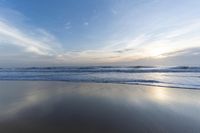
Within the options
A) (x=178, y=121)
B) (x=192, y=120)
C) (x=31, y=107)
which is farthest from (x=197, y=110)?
(x=31, y=107)

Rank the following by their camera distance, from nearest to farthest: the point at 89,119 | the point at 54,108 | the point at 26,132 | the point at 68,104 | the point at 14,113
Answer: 1. the point at 26,132
2. the point at 89,119
3. the point at 14,113
4. the point at 54,108
5. the point at 68,104

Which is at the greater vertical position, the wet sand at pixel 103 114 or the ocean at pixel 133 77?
the ocean at pixel 133 77

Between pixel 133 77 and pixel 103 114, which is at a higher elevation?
pixel 133 77

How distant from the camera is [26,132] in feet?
13.0

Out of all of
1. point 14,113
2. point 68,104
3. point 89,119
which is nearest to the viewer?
point 89,119

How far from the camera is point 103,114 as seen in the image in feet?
17.1

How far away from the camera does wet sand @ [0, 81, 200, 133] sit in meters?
4.16

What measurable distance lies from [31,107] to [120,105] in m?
3.35

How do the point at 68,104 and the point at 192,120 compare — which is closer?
the point at 192,120

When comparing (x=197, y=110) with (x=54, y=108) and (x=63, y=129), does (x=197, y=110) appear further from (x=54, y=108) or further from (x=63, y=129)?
(x=54, y=108)

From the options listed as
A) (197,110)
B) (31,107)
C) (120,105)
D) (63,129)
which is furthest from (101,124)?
(197,110)

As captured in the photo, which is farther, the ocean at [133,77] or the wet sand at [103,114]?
the ocean at [133,77]

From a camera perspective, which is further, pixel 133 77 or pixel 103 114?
pixel 133 77

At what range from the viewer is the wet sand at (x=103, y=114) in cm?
416
